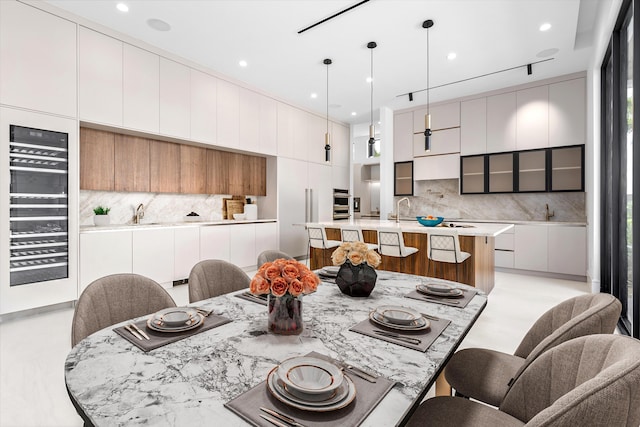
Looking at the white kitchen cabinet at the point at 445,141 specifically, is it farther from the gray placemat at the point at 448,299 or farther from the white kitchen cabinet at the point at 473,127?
the gray placemat at the point at 448,299

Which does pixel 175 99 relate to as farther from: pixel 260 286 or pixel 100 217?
pixel 260 286

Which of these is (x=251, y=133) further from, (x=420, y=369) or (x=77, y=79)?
(x=420, y=369)

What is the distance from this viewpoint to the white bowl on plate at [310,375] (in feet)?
2.50

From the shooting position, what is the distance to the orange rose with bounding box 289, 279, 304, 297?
1.08 metres

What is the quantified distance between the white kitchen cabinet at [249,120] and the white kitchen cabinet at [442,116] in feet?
10.7

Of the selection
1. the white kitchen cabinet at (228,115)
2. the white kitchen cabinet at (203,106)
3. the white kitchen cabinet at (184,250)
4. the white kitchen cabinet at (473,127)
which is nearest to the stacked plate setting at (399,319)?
the white kitchen cabinet at (184,250)

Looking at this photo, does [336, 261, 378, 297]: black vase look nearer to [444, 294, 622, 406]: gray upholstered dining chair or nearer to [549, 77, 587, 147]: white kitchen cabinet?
[444, 294, 622, 406]: gray upholstered dining chair

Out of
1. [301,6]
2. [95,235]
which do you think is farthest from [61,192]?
[301,6]

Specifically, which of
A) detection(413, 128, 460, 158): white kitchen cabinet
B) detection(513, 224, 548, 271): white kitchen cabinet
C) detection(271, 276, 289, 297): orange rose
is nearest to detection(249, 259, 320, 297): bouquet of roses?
detection(271, 276, 289, 297): orange rose

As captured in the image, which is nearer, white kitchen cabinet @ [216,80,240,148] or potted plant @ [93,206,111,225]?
potted plant @ [93,206,111,225]

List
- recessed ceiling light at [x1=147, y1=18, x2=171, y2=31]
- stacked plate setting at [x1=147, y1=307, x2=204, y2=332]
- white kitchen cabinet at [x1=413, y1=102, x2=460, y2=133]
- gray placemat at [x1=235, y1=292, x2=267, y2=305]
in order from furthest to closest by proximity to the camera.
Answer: white kitchen cabinet at [x1=413, y1=102, x2=460, y2=133] < recessed ceiling light at [x1=147, y1=18, x2=171, y2=31] < gray placemat at [x1=235, y1=292, x2=267, y2=305] < stacked plate setting at [x1=147, y1=307, x2=204, y2=332]

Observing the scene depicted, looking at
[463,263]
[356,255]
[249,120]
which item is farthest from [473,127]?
[356,255]

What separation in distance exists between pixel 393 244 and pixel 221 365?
9.95ft

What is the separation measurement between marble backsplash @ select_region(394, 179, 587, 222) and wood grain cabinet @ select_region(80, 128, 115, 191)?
5449 millimetres
